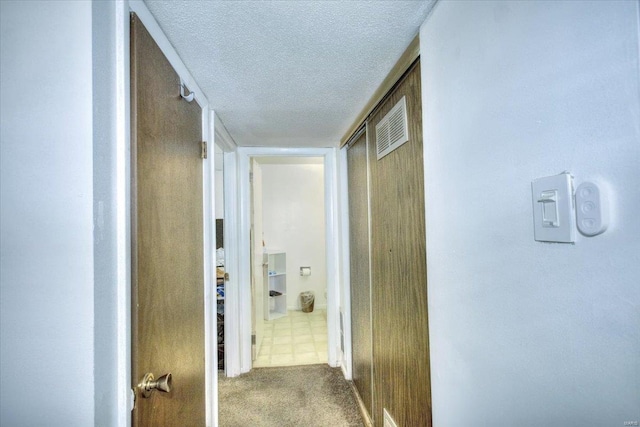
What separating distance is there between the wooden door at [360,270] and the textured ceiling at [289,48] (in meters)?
0.44

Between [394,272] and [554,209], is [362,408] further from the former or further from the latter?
[554,209]

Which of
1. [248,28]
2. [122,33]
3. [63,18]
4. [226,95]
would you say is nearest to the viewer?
[63,18]

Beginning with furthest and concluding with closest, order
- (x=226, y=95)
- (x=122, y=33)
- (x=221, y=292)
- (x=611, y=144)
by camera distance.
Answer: (x=221, y=292), (x=226, y=95), (x=122, y=33), (x=611, y=144)

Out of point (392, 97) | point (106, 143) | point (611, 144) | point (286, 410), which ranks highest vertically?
point (392, 97)

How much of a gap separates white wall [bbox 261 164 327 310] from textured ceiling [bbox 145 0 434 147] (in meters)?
2.64

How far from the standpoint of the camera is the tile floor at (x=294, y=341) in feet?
9.05

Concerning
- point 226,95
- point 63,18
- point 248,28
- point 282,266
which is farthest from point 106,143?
point 282,266

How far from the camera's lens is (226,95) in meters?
1.52

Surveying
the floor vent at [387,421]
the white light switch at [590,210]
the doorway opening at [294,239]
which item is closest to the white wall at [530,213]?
the white light switch at [590,210]

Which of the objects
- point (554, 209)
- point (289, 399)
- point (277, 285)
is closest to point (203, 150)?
point (554, 209)

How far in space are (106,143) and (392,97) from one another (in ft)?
3.93

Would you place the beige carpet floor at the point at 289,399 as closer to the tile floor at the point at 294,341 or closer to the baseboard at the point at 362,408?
the baseboard at the point at 362,408

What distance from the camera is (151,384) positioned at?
813 mm

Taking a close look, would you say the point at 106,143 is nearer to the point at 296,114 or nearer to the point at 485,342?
the point at 485,342
